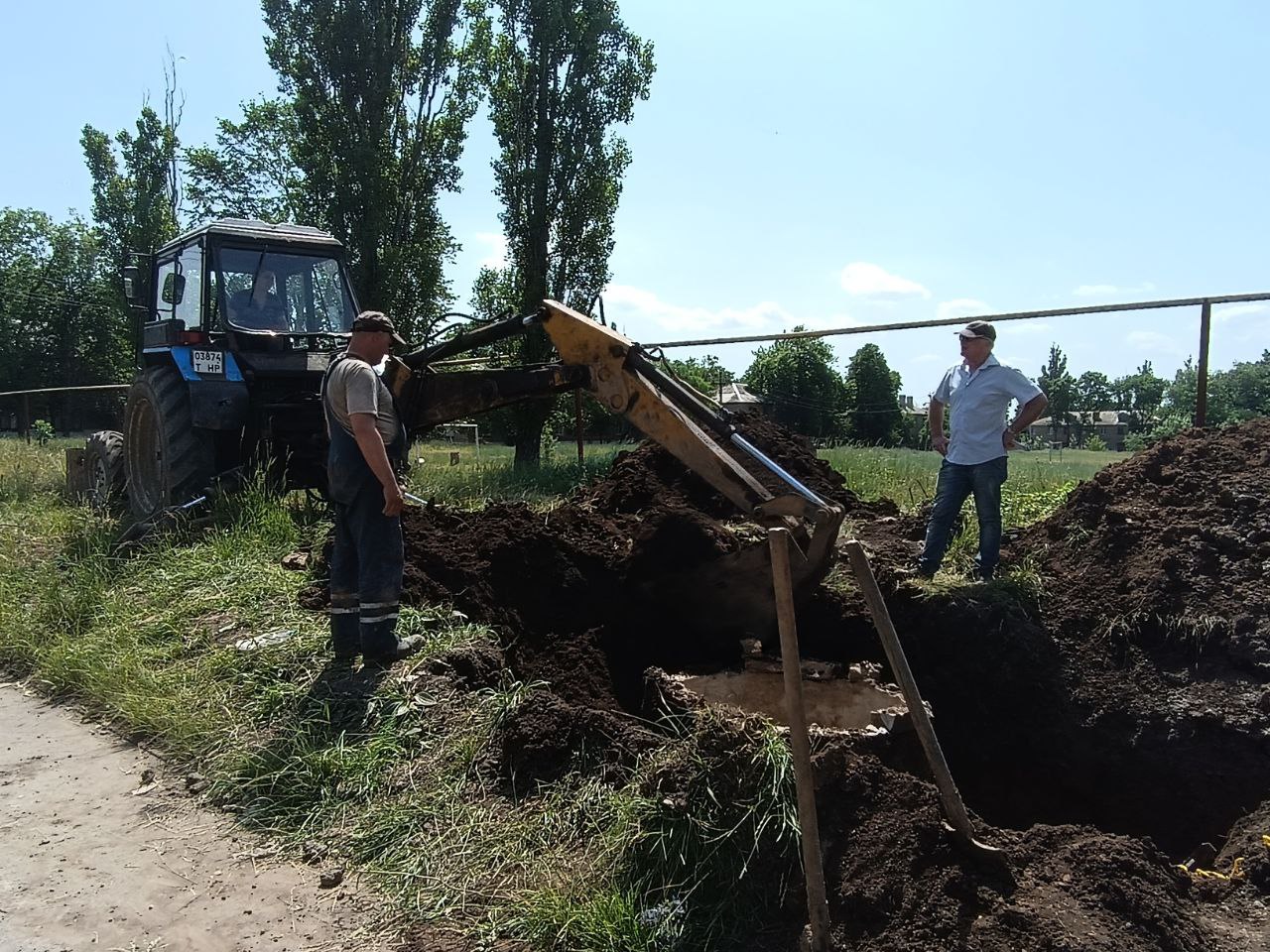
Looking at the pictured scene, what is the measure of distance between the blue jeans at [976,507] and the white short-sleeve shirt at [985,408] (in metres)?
0.07

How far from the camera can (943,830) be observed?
281cm

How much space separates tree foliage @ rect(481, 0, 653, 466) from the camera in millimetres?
14227

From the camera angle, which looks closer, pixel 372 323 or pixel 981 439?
pixel 372 323

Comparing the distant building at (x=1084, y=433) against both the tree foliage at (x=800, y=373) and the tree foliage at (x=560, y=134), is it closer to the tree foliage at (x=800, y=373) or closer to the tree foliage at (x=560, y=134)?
the tree foliage at (x=800, y=373)

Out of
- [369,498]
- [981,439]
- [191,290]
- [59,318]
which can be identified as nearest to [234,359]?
[191,290]

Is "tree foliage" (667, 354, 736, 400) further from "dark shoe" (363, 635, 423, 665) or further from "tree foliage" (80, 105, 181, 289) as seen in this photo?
"tree foliage" (80, 105, 181, 289)

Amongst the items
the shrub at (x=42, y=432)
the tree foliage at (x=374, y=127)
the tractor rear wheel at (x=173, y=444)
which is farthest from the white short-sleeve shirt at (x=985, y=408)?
Answer: the shrub at (x=42, y=432)

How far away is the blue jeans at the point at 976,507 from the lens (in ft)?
18.4

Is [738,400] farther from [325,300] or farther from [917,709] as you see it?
[917,709]

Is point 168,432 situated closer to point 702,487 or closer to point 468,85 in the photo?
point 702,487

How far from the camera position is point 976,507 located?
18.9ft

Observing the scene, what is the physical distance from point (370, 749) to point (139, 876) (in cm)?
97

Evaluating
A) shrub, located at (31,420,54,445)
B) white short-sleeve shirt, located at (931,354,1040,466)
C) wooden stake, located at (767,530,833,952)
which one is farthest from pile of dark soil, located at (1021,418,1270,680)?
shrub, located at (31,420,54,445)

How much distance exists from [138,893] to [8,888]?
0.52m
